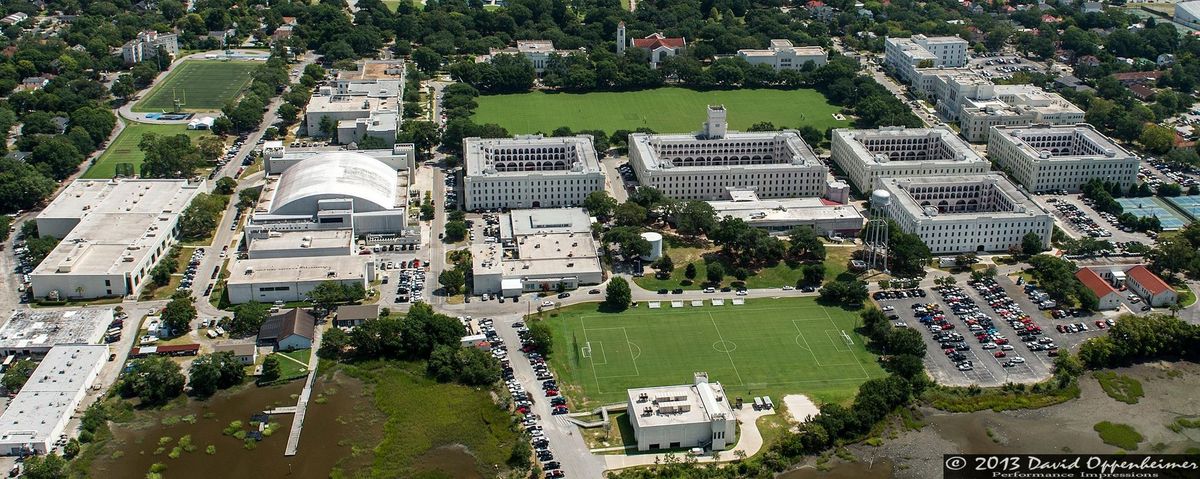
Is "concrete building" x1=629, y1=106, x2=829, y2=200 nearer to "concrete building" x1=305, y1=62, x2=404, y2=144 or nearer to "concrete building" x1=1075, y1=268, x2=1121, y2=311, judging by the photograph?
"concrete building" x1=305, y1=62, x2=404, y2=144

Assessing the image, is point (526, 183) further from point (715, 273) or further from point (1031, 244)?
point (1031, 244)

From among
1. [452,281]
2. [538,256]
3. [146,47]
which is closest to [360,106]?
[538,256]

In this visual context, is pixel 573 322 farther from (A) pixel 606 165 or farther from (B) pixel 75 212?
(B) pixel 75 212

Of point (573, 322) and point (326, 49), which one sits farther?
point (326, 49)

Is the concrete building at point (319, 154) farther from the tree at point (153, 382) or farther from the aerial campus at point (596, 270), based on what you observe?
the tree at point (153, 382)

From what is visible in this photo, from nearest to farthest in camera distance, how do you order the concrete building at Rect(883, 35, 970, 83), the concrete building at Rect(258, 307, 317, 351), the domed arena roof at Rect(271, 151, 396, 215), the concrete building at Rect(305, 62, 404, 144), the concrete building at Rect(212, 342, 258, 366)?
the concrete building at Rect(212, 342, 258, 366)
the concrete building at Rect(258, 307, 317, 351)
the domed arena roof at Rect(271, 151, 396, 215)
the concrete building at Rect(305, 62, 404, 144)
the concrete building at Rect(883, 35, 970, 83)

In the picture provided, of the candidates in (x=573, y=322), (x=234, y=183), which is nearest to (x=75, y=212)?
(x=234, y=183)

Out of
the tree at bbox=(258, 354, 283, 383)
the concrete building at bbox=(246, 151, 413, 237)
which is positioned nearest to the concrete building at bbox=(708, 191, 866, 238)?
the concrete building at bbox=(246, 151, 413, 237)

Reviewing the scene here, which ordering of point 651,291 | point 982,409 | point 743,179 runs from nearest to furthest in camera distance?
point 982,409
point 651,291
point 743,179
